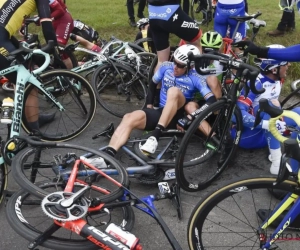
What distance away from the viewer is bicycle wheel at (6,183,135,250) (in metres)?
2.55

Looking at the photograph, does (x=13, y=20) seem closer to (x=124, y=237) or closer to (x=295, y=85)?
(x=124, y=237)

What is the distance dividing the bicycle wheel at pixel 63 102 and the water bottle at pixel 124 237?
A: 2.08 meters

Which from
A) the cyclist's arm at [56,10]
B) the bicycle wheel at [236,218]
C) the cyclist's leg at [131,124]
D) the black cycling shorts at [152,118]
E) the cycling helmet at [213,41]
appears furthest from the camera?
the cyclist's arm at [56,10]

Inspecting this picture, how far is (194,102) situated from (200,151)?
2.27 ft

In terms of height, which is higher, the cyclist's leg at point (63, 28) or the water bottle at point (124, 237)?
the cyclist's leg at point (63, 28)

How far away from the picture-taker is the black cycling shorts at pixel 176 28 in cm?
466

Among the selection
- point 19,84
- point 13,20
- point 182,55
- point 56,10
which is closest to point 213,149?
point 182,55

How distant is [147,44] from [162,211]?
3.35 m

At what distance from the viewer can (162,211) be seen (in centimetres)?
335

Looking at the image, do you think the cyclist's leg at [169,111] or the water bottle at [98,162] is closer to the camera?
the water bottle at [98,162]

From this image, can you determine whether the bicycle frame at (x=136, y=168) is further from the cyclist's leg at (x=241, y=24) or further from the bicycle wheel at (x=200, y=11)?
the bicycle wheel at (x=200, y=11)

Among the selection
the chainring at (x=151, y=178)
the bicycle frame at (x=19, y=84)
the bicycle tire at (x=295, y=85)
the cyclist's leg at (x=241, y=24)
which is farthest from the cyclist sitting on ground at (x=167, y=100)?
the cyclist's leg at (x=241, y=24)

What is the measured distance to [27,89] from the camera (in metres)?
3.97

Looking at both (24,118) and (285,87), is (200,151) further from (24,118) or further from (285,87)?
(285,87)
